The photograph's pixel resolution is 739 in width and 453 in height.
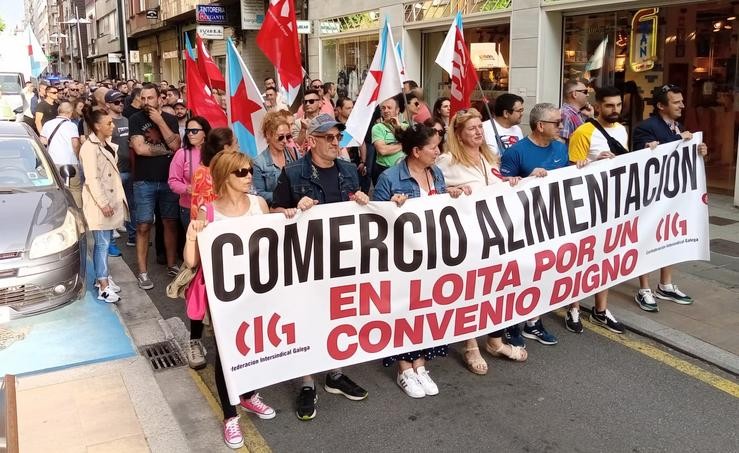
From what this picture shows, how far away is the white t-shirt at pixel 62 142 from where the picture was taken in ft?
26.3

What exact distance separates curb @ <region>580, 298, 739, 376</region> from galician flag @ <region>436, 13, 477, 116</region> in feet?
7.81

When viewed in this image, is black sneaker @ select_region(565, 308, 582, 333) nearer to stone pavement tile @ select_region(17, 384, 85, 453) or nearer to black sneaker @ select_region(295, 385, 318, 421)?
black sneaker @ select_region(295, 385, 318, 421)

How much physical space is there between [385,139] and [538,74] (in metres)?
6.59

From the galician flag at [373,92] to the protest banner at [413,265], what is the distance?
1.50 m

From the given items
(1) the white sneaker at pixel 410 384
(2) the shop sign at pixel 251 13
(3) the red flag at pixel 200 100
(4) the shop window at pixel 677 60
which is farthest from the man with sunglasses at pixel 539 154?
(2) the shop sign at pixel 251 13

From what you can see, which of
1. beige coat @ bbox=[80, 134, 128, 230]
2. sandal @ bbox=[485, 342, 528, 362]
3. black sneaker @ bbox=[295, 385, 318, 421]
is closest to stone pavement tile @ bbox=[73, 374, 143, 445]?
black sneaker @ bbox=[295, 385, 318, 421]

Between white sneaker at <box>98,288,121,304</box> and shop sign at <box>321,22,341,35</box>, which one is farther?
shop sign at <box>321,22,341,35</box>

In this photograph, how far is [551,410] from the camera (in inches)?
156

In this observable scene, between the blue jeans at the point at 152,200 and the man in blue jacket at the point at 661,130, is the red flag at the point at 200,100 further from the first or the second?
the man in blue jacket at the point at 661,130

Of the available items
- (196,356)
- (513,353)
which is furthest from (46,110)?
(513,353)

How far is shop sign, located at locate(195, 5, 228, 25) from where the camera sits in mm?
25250

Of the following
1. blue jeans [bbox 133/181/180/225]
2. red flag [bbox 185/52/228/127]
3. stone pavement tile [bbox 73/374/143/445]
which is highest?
red flag [bbox 185/52/228/127]

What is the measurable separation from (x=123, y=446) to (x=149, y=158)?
3.93 meters

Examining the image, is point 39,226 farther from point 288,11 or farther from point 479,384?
point 479,384
